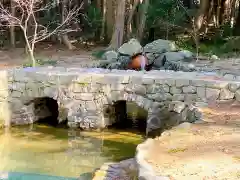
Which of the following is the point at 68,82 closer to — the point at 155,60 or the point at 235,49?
the point at 155,60

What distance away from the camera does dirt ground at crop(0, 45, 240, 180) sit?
6.11m

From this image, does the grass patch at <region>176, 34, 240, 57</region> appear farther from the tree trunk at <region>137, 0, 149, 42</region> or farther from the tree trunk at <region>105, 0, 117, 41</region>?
the tree trunk at <region>105, 0, 117, 41</region>

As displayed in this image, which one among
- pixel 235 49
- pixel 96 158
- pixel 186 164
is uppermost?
pixel 235 49

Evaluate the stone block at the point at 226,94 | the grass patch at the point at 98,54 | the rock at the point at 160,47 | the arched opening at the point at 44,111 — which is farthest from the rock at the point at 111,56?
the stone block at the point at 226,94

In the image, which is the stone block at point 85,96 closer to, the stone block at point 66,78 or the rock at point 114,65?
the stone block at point 66,78

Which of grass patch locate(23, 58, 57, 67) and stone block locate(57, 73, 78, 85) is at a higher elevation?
grass patch locate(23, 58, 57, 67)

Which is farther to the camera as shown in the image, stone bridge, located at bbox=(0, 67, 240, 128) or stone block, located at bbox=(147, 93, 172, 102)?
stone block, located at bbox=(147, 93, 172, 102)

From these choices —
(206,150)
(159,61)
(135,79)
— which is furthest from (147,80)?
(206,150)

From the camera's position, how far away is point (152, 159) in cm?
667

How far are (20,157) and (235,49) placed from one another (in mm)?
9239

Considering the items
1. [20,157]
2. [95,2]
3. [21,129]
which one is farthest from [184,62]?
[95,2]

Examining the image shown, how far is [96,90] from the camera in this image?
11.7 metres

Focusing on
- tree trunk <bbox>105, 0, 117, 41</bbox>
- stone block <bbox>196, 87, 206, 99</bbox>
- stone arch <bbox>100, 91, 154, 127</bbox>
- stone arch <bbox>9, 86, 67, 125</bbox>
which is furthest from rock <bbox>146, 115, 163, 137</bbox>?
tree trunk <bbox>105, 0, 117, 41</bbox>

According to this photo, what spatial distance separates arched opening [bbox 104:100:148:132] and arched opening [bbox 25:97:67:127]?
1241 mm
